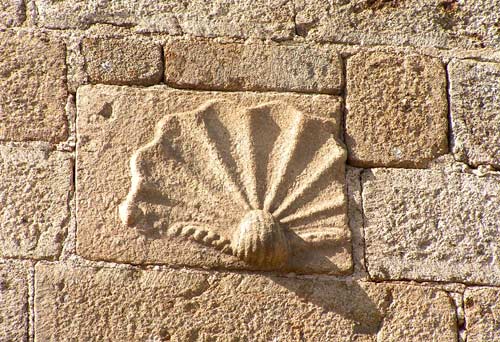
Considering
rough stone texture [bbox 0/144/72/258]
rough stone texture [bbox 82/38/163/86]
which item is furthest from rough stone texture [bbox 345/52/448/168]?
rough stone texture [bbox 0/144/72/258]

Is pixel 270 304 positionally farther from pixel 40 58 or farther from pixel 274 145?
pixel 40 58

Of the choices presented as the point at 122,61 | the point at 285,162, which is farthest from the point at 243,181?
the point at 122,61

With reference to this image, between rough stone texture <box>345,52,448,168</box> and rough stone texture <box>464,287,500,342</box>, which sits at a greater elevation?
rough stone texture <box>345,52,448,168</box>

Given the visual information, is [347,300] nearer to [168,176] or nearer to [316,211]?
[316,211]

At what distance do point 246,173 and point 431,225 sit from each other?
0.61 metres

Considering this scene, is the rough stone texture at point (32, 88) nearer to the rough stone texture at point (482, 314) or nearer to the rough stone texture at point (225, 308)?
the rough stone texture at point (225, 308)

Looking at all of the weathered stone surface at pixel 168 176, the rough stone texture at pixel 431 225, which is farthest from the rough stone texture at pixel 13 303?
the rough stone texture at pixel 431 225

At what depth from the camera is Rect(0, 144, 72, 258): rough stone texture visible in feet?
10.5

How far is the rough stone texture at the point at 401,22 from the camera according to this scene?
3.61 meters

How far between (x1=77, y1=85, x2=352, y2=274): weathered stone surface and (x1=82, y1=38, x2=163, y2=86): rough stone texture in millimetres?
46

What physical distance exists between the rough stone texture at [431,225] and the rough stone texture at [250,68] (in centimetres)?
36

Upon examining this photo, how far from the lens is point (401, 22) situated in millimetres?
3658

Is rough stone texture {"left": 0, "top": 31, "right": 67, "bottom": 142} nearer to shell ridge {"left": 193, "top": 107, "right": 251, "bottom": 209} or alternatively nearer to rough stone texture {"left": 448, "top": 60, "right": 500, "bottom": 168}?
shell ridge {"left": 193, "top": 107, "right": 251, "bottom": 209}

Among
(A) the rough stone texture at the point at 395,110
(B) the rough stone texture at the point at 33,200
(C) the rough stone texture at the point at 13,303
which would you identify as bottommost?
(C) the rough stone texture at the point at 13,303
